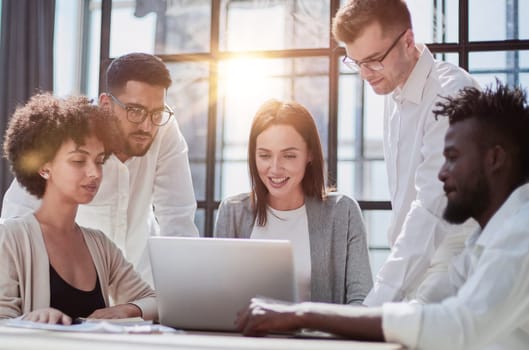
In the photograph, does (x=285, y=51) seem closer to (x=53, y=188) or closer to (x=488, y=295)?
(x=53, y=188)

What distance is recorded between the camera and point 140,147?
2674mm

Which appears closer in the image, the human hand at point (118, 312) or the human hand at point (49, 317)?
the human hand at point (49, 317)

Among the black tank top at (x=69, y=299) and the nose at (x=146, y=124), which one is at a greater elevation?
the nose at (x=146, y=124)

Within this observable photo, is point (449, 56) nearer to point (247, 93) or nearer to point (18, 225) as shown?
point (247, 93)

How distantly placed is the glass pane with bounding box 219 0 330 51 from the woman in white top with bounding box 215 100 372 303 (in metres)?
1.20

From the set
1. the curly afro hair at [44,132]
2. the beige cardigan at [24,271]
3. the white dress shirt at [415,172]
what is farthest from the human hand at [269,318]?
the curly afro hair at [44,132]

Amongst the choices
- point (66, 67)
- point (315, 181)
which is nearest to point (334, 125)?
point (315, 181)

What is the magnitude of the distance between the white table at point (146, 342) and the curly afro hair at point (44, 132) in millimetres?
764

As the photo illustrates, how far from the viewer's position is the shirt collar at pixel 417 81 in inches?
88.2

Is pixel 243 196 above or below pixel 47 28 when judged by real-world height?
below

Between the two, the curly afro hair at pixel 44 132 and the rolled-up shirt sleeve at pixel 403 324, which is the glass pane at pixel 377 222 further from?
the rolled-up shirt sleeve at pixel 403 324

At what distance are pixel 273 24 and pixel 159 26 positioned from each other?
1.98ft

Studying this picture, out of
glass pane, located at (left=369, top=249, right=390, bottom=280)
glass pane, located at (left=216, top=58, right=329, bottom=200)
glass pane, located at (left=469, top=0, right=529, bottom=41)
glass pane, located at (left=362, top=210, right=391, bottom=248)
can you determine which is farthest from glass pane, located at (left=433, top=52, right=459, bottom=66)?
glass pane, located at (left=369, top=249, right=390, bottom=280)

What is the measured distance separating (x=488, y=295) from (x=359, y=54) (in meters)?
1.09
